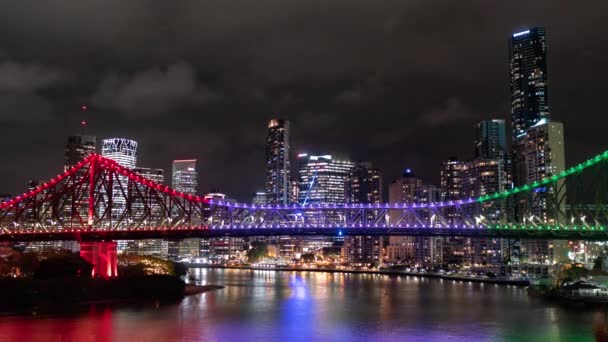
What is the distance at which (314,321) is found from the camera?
1860 inches

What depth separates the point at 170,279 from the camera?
63500mm

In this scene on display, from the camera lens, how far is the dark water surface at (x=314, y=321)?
129ft

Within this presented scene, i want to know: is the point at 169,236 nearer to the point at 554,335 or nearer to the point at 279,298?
the point at 279,298

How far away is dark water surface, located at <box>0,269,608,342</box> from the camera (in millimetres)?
39438

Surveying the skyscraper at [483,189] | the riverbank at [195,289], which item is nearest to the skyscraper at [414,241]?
the skyscraper at [483,189]

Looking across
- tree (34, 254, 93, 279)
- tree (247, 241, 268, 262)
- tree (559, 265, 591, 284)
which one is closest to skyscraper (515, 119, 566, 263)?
tree (559, 265, 591, 284)

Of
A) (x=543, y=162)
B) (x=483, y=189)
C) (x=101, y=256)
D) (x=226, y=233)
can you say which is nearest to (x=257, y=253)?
(x=483, y=189)

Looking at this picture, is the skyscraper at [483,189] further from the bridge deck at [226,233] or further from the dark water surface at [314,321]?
the bridge deck at [226,233]

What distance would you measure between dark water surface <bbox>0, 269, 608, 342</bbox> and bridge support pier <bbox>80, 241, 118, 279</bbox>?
7132mm

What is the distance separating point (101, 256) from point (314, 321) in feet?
75.3

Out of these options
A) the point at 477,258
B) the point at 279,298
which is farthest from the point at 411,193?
the point at 279,298

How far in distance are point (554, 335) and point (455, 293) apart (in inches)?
1428

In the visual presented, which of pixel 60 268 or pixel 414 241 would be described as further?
→ pixel 414 241

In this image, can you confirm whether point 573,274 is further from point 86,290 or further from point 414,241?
point 414,241
